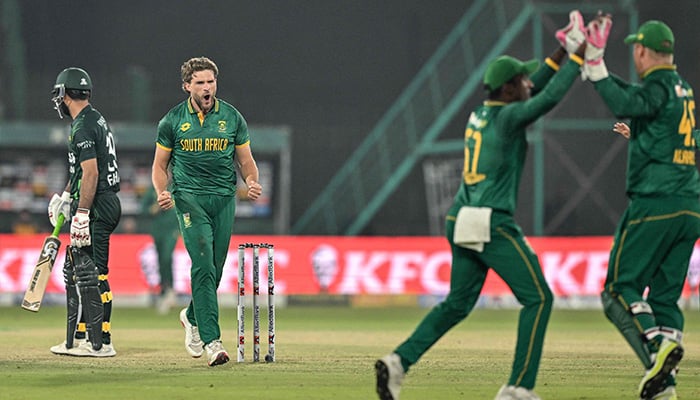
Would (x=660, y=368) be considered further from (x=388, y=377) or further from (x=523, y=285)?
(x=388, y=377)

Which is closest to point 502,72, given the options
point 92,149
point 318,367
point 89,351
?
point 318,367

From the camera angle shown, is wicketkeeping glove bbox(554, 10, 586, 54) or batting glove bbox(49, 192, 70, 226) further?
batting glove bbox(49, 192, 70, 226)

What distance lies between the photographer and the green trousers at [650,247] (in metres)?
8.33

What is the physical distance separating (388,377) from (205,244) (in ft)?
10.6

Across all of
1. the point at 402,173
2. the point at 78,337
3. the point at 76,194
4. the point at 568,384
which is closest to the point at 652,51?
the point at 568,384

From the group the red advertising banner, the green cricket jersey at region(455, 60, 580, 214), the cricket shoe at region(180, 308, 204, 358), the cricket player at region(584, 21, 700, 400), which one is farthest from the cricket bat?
the red advertising banner

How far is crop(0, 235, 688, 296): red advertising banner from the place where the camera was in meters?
22.9

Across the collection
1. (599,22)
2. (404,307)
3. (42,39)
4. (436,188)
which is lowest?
(404,307)

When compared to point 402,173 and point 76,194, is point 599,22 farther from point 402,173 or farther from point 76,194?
point 402,173

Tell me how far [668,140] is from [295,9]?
28983 mm

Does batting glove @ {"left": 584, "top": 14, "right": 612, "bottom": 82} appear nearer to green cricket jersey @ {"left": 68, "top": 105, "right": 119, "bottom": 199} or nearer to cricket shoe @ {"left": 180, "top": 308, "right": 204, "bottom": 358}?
cricket shoe @ {"left": 180, "top": 308, "right": 204, "bottom": 358}

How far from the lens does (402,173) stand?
28812mm

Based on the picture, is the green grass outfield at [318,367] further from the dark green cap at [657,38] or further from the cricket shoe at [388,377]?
the dark green cap at [657,38]

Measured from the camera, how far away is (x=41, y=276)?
11.4m
